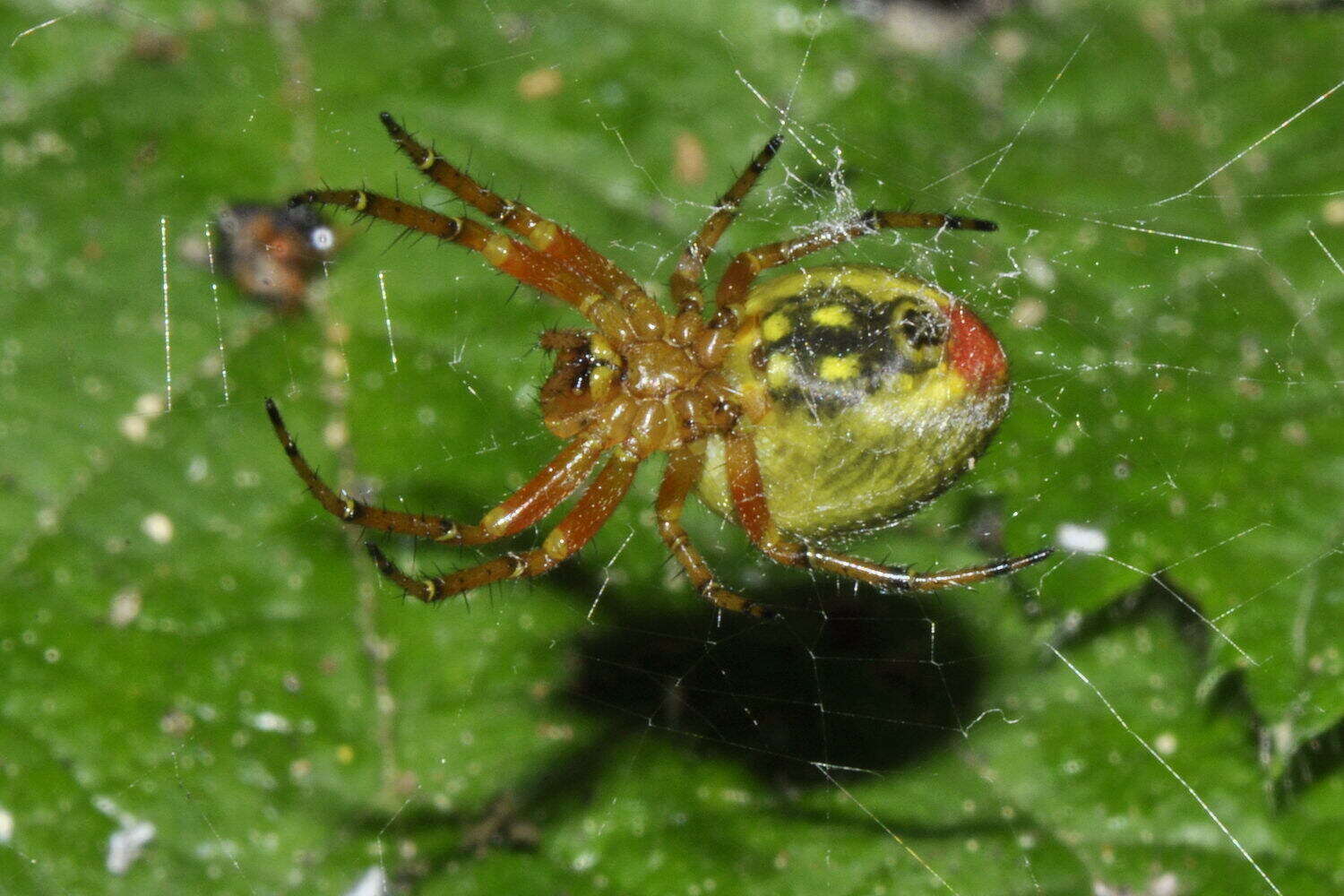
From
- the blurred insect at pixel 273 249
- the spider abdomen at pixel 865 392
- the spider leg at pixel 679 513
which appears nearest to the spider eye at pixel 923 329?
the spider abdomen at pixel 865 392

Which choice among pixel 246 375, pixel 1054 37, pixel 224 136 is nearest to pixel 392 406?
pixel 246 375

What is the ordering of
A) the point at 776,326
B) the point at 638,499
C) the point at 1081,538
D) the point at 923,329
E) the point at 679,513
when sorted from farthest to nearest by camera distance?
the point at 638,499, the point at 1081,538, the point at 679,513, the point at 776,326, the point at 923,329

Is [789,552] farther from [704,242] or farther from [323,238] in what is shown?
[323,238]

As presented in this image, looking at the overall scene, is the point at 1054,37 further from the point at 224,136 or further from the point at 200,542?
the point at 200,542

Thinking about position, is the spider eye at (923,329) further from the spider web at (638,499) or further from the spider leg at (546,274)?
the spider leg at (546,274)

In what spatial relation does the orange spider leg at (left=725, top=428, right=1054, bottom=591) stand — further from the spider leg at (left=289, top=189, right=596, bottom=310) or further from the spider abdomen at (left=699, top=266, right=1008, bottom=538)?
the spider leg at (left=289, top=189, right=596, bottom=310)

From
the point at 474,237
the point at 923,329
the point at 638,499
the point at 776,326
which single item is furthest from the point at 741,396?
the point at 638,499

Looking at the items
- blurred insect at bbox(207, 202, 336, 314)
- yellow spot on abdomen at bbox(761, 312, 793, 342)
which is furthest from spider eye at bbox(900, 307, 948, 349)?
blurred insect at bbox(207, 202, 336, 314)
